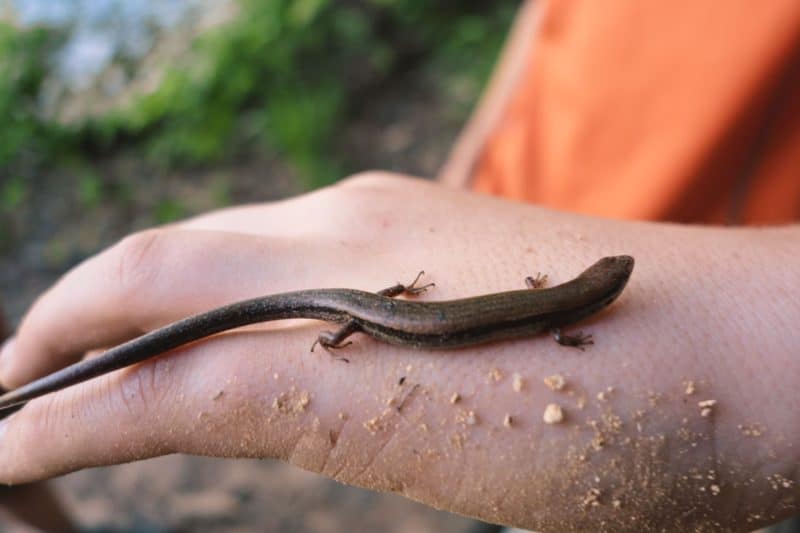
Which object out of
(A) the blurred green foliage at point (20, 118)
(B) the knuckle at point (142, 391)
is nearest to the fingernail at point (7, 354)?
(B) the knuckle at point (142, 391)

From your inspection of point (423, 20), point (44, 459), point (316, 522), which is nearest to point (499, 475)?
point (44, 459)

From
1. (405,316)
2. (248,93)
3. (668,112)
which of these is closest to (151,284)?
(405,316)

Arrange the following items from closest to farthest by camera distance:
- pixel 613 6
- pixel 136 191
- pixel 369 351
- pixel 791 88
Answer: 1. pixel 369 351
2. pixel 791 88
3. pixel 613 6
4. pixel 136 191

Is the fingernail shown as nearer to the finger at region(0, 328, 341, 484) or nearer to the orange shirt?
the finger at region(0, 328, 341, 484)

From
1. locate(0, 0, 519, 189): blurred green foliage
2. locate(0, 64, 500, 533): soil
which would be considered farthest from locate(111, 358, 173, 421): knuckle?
locate(0, 0, 519, 189): blurred green foliage

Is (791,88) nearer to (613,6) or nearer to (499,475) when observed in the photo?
(613,6)
